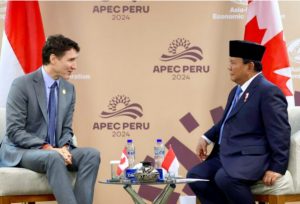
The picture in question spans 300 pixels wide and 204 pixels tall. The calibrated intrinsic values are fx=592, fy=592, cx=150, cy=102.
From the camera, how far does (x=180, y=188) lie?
18.4ft

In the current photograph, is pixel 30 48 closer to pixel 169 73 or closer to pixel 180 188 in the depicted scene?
pixel 169 73

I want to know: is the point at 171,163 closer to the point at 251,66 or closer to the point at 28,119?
the point at 251,66

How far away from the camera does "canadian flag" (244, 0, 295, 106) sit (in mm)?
5152

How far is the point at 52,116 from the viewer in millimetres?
4258

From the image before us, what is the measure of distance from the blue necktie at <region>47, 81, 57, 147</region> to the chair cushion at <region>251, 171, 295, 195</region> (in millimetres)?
1475

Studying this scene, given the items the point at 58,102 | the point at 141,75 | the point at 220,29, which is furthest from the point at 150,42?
the point at 58,102

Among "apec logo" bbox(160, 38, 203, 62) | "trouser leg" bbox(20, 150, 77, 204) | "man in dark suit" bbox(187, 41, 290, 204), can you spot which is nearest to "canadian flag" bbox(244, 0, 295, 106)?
"apec logo" bbox(160, 38, 203, 62)

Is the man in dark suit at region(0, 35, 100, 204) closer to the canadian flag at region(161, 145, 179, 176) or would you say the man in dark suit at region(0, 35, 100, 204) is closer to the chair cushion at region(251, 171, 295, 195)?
the canadian flag at region(161, 145, 179, 176)

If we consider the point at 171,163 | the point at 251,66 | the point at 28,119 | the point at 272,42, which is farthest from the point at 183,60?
the point at 28,119

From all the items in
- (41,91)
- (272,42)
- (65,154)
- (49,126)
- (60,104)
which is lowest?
(65,154)

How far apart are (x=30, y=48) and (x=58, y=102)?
1002mm

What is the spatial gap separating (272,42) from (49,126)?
2.15m

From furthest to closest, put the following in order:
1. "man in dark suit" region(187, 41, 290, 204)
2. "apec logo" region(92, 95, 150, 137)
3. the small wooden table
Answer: "apec logo" region(92, 95, 150, 137) < "man in dark suit" region(187, 41, 290, 204) < the small wooden table

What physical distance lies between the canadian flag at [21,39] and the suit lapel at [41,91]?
817mm
